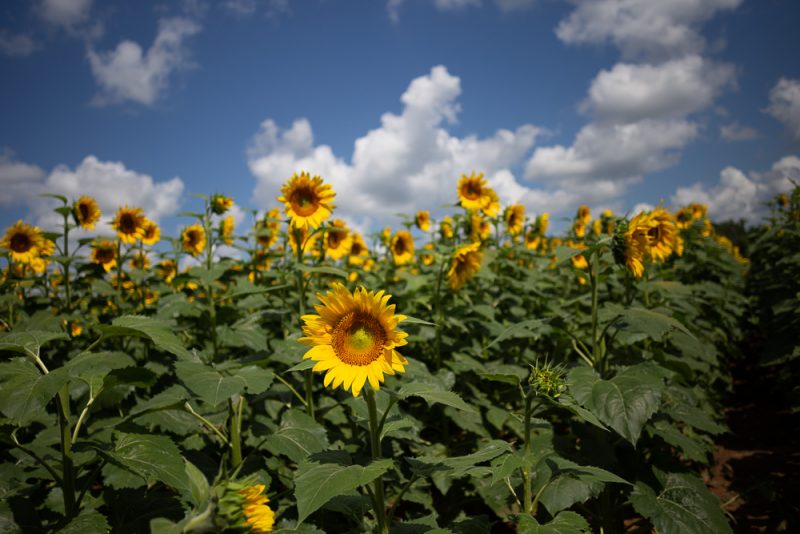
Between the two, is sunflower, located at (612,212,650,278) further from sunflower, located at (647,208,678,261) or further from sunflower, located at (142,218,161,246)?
sunflower, located at (142,218,161,246)

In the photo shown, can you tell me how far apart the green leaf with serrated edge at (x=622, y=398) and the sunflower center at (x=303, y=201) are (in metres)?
2.25

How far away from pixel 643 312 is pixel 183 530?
2412 mm

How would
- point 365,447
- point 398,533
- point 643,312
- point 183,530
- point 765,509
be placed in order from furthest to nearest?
point 765,509
point 365,447
point 643,312
point 398,533
point 183,530

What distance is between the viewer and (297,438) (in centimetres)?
218

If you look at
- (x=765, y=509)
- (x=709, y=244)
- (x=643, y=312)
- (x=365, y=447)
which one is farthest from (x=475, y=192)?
(x=709, y=244)

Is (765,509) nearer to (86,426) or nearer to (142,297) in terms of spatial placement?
(86,426)

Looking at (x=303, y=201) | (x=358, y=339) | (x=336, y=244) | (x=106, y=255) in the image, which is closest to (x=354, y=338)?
(x=358, y=339)

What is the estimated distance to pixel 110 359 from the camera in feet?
6.47

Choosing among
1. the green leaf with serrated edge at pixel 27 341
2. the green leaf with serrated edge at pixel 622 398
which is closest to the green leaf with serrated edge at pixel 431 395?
the green leaf with serrated edge at pixel 622 398

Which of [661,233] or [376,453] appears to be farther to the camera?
[661,233]

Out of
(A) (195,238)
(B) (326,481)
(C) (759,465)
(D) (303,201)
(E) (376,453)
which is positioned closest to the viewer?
(B) (326,481)

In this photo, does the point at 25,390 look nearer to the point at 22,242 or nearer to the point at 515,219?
the point at 22,242

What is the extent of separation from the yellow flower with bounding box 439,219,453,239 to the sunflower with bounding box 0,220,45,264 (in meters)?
4.39

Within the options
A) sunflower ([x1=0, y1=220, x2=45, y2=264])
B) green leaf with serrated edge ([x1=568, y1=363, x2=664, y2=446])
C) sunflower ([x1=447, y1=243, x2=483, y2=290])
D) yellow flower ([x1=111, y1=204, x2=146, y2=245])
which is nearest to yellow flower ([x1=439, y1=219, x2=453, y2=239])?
sunflower ([x1=447, y1=243, x2=483, y2=290])
